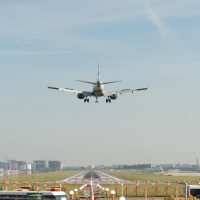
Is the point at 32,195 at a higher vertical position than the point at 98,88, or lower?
lower

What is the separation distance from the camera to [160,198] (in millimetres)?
128875

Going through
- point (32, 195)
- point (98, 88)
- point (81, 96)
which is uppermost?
point (98, 88)

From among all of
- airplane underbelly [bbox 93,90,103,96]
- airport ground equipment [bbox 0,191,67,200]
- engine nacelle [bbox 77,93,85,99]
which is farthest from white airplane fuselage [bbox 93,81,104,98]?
airport ground equipment [bbox 0,191,67,200]

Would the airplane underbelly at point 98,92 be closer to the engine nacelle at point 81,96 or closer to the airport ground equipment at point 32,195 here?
the engine nacelle at point 81,96

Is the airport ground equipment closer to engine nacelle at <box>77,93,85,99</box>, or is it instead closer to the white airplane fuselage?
engine nacelle at <box>77,93,85,99</box>

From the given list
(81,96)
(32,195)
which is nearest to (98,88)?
(81,96)

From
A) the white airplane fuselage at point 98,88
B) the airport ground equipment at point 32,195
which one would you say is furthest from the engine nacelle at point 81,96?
the airport ground equipment at point 32,195

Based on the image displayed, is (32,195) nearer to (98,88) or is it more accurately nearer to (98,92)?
(98,92)

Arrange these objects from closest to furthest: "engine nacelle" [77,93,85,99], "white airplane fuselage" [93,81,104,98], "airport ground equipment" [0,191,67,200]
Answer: "airport ground equipment" [0,191,67,200] < "engine nacelle" [77,93,85,99] < "white airplane fuselage" [93,81,104,98]

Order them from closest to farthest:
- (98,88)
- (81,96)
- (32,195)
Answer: (32,195) < (81,96) < (98,88)

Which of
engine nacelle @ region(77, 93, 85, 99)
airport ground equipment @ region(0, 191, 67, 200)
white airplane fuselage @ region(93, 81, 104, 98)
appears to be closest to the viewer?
airport ground equipment @ region(0, 191, 67, 200)

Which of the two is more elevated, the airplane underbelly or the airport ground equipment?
the airplane underbelly

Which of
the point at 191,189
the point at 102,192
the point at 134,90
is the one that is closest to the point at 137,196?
the point at 102,192

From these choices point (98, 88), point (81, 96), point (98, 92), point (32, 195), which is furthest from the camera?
point (98, 92)
